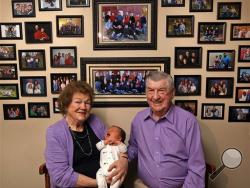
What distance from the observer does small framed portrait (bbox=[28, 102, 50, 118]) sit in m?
2.45

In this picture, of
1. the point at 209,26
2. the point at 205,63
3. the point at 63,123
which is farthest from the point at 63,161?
the point at 209,26

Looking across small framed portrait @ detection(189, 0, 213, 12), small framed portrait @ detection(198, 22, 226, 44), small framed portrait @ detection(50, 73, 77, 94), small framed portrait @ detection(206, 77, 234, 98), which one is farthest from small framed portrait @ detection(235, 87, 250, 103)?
small framed portrait @ detection(50, 73, 77, 94)

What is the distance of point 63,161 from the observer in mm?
1871

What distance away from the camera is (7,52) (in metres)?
2.39

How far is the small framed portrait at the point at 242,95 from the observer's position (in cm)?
241

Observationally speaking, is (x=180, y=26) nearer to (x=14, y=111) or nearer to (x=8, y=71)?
(x=8, y=71)

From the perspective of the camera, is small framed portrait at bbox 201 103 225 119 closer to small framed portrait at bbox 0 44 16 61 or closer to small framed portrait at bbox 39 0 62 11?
small framed portrait at bbox 39 0 62 11

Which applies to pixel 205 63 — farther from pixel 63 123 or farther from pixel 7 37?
pixel 7 37

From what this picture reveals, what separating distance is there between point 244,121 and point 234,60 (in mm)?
565

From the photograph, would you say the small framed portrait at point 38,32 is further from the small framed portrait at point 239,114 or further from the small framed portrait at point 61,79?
the small framed portrait at point 239,114

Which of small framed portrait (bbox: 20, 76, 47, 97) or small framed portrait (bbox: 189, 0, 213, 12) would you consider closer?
small framed portrait (bbox: 189, 0, 213, 12)

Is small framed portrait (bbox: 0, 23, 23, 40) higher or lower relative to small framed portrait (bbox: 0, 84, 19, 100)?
higher

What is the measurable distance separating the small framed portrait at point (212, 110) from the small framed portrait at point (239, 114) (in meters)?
0.08

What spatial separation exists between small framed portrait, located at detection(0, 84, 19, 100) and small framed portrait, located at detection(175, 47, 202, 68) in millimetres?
1453
